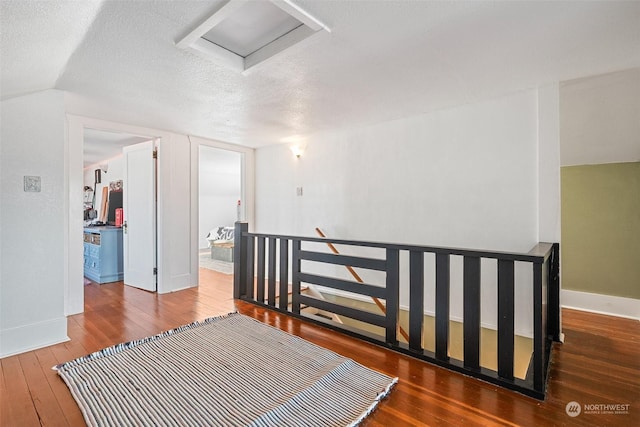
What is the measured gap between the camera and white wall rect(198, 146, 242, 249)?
7514mm

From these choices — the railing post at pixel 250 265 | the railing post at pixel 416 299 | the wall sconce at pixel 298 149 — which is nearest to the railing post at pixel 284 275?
the railing post at pixel 250 265

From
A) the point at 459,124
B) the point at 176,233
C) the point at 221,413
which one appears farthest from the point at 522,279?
the point at 176,233

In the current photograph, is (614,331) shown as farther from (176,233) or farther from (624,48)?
(176,233)

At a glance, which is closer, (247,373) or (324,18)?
(324,18)

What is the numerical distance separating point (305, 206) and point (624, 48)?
3653mm

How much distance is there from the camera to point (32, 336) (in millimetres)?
2430

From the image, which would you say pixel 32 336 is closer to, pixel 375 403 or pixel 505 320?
pixel 375 403

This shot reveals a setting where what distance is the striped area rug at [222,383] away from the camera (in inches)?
62.5

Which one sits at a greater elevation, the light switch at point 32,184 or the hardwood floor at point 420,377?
the light switch at point 32,184

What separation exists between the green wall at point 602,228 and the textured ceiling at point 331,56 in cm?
180

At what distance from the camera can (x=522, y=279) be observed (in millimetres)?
2836

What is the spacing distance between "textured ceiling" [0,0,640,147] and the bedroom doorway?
2.75 m

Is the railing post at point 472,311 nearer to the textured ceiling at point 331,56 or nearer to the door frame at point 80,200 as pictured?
the textured ceiling at point 331,56

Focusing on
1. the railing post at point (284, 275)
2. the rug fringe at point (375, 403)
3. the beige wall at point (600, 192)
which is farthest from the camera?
the railing post at point (284, 275)
